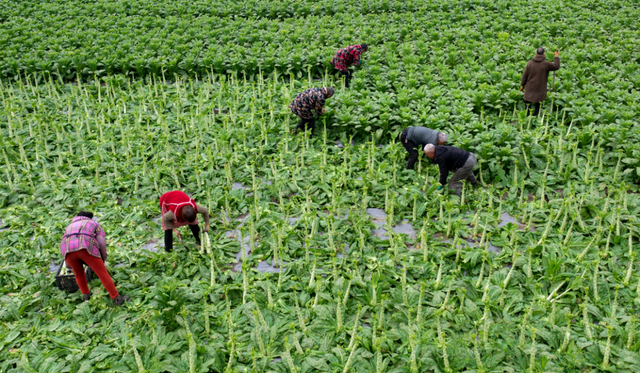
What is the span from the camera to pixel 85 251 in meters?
5.72

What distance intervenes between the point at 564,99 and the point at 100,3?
719 inches

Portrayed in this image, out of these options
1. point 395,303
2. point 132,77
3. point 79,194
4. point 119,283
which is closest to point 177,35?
point 132,77

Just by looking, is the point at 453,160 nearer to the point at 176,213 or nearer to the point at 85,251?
the point at 176,213

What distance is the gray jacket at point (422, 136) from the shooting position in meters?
8.18

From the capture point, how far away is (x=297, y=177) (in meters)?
8.59

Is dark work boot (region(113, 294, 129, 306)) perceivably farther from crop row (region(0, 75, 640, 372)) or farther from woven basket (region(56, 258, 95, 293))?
woven basket (region(56, 258, 95, 293))

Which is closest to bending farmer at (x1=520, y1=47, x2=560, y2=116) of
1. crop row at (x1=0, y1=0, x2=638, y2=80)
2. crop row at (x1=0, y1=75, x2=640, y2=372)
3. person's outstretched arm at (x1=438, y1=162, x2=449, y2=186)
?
crop row at (x1=0, y1=75, x2=640, y2=372)

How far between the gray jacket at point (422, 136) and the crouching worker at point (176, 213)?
394 centimetres

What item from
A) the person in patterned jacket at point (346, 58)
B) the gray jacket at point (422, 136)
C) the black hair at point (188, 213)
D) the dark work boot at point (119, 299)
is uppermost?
the person in patterned jacket at point (346, 58)

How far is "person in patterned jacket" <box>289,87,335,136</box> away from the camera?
9450mm

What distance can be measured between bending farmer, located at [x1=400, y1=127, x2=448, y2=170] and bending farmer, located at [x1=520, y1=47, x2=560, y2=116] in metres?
3.06

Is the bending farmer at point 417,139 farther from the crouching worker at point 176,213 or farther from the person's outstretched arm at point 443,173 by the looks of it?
the crouching worker at point 176,213

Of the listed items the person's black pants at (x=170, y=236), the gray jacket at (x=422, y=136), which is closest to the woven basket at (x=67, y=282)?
the person's black pants at (x=170, y=236)

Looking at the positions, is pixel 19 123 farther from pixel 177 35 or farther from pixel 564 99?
pixel 564 99
